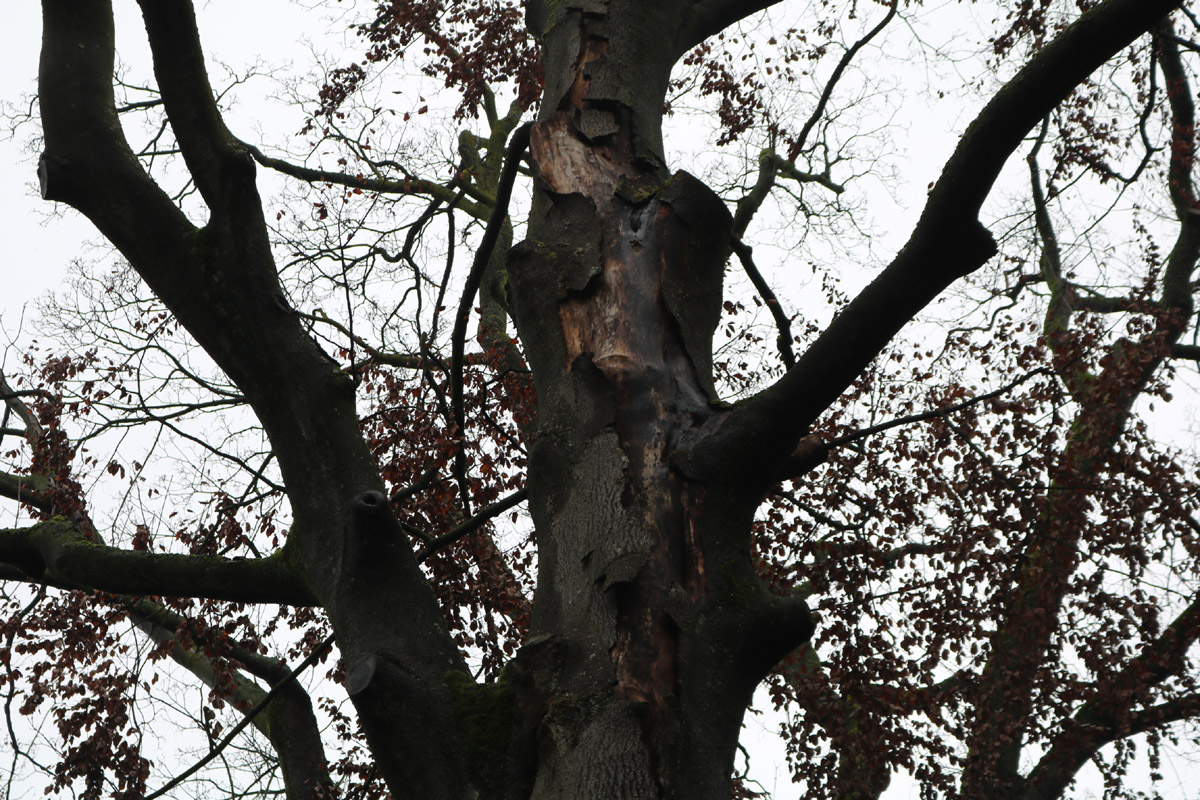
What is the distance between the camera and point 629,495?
242 centimetres

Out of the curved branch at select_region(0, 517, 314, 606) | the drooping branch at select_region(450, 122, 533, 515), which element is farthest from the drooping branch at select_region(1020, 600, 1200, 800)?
the curved branch at select_region(0, 517, 314, 606)

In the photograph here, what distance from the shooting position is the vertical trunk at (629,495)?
2098mm

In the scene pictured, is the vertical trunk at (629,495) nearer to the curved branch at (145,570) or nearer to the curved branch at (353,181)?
the curved branch at (145,570)

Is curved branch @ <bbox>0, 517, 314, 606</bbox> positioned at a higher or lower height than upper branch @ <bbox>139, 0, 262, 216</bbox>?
lower

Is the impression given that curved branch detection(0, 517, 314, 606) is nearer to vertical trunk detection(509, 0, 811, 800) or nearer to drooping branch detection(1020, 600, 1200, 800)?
vertical trunk detection(509, 0, 811, 800)

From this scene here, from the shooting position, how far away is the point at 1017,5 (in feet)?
30.1

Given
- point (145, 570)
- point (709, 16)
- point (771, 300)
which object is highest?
point (709, 16)

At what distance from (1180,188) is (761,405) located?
10.1 metres

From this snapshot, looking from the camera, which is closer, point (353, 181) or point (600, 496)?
point (600, 496)

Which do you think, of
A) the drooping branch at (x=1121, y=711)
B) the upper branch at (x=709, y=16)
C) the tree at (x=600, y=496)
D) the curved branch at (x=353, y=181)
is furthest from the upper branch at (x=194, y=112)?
the drooping branch at (x=1121, y=711)

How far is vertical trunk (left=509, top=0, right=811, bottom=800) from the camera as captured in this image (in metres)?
2.10

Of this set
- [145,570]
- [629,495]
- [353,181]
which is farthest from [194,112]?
[353,181]

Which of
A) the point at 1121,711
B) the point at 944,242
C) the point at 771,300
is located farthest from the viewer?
the point at 1121,711

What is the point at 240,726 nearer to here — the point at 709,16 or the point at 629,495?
the point at 629,495
